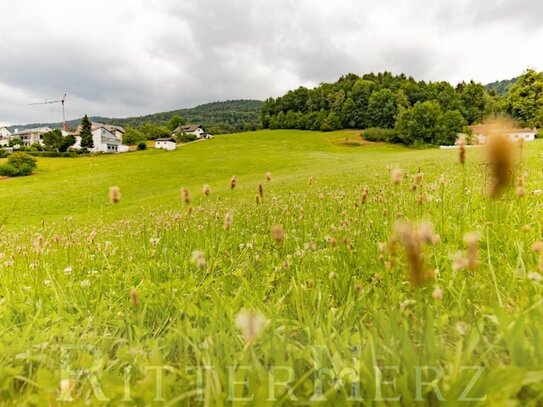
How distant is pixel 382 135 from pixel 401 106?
18142mm

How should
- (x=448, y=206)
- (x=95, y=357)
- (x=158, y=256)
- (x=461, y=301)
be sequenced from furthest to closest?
(x=448, y=206) → (x=158, y=256) → (x=461, y=301) → (x=95, y=357)

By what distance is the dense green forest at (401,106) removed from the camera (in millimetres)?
76625

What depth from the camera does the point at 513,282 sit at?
7.63 feet

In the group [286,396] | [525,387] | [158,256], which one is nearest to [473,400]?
[525,387]

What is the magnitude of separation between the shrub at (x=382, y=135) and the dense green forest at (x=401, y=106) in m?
0.24

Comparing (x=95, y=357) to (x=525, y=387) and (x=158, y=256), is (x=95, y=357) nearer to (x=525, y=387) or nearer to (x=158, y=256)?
(x=525, y=387)

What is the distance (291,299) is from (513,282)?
1.52 m

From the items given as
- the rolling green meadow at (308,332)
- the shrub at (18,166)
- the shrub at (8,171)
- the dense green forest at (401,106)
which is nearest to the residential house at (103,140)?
the dense green forest at (401,106)

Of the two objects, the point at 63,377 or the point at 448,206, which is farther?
the point at 448,206

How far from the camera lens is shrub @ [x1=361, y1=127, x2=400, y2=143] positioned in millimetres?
83250

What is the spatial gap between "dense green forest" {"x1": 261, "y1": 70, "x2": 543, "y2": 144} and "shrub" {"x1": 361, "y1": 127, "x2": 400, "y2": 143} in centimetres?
24

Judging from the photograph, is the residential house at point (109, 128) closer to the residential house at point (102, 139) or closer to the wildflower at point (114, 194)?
the residential house at point (102, 139)

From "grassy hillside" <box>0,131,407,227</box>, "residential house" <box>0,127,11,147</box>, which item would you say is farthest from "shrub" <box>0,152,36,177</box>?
"residential house" <box>0,127,11,147</box>

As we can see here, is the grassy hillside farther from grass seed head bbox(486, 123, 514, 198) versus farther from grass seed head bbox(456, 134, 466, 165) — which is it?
grass seed head bbox(486, 123, 514, 198)
